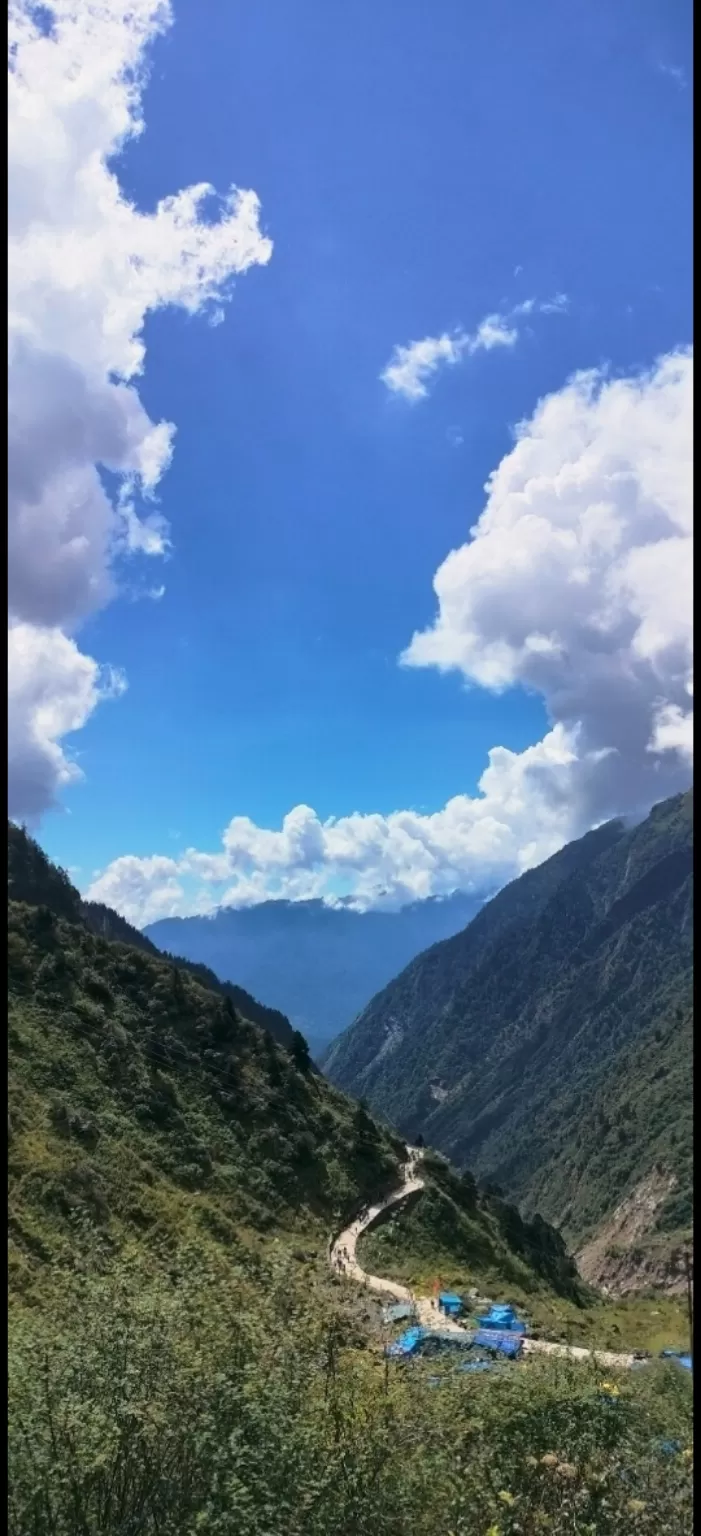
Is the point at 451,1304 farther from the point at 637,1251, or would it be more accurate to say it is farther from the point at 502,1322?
the point at 637,1251

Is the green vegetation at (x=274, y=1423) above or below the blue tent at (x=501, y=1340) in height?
above

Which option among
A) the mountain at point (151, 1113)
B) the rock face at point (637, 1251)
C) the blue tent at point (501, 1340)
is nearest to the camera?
the blue tent at point (501, 1340)

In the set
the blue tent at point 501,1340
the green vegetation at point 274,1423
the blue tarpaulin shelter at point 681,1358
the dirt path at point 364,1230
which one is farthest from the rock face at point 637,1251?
the green vegetation at point 274,1423

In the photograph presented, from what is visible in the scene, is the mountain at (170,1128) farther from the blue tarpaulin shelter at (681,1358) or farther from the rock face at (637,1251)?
the blue tarpaulin shelter at (681,1358)

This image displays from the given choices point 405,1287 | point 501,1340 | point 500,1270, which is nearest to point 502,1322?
point 501,1340

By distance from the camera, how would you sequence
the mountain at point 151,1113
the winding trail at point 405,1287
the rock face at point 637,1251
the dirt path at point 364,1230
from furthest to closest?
the rock face at point 637,1251 → the dirt path at point 364,1230 → the mountain at point 151,1113 → the winding trail at point 405,1287

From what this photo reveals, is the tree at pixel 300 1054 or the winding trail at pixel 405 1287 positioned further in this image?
the tree at pixel 300 1054

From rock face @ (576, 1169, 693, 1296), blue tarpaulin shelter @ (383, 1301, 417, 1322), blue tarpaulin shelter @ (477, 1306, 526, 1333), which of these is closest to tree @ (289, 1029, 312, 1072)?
blue tarpaulin shelter @ (477, 1306, 526, 1333)

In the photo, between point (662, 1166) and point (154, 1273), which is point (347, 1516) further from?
point (662, 1166)

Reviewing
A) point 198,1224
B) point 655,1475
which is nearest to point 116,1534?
point 655,1475
